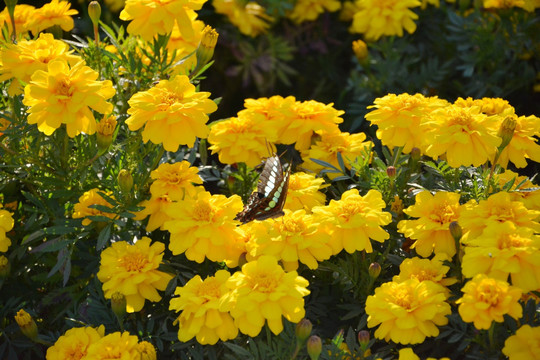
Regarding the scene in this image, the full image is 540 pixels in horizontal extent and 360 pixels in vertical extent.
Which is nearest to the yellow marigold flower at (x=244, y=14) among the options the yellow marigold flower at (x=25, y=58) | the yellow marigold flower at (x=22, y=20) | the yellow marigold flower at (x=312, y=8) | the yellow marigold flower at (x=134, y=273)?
the yellow marigold flower at (x=312, y=8)

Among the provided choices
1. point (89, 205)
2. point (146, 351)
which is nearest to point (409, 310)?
point (146, 351)

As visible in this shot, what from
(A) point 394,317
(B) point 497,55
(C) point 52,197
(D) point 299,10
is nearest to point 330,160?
(A) point 394,317

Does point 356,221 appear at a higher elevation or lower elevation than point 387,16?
higher

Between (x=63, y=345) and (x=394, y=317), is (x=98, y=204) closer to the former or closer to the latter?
(x=63, y=345)

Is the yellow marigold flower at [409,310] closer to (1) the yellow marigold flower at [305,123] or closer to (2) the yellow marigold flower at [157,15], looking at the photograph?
(1) the yellow marigold flower at [305,123]

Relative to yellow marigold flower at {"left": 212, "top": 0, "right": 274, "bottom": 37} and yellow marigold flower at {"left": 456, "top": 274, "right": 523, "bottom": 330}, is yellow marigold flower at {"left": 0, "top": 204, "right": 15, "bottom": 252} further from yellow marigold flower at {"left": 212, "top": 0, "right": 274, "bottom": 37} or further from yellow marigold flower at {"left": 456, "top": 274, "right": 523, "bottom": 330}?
yellow marigold flower at {"left": 212, "top": 0, "right": 274, "bottom": 37}

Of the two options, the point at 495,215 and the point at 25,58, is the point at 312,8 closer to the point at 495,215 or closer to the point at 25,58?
the point at 25,58
